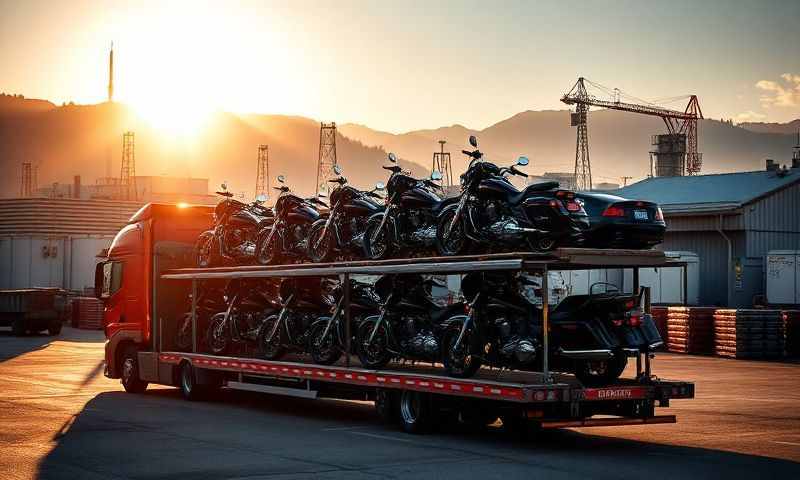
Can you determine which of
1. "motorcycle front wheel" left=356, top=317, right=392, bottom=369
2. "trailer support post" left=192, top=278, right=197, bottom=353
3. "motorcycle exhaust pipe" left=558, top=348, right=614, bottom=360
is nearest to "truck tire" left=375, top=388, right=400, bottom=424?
"motorcycle front wheel" left=356, top=317, right=392, bottom=369

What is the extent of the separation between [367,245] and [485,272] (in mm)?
2965

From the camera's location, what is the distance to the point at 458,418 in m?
16.3

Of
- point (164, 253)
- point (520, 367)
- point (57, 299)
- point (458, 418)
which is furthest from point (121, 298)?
point (57, 299)

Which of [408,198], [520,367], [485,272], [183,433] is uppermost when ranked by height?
[408,198]

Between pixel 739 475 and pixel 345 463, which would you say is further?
pixel 345 463

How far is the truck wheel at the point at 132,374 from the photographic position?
75.5ft

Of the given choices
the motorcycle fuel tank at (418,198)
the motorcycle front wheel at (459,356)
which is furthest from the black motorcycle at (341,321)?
the motorcycle front wheel at (459,356)

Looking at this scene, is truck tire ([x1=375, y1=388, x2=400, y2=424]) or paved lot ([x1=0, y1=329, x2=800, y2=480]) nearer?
paved lot ([x1=0, y1=329, x2=800, y2=480])

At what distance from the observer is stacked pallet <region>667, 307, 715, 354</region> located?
A: 33.9 m

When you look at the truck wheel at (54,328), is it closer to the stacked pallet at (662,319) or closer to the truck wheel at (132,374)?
the stacked pallet at (662,319)

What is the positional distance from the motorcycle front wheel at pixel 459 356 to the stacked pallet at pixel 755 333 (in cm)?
1950

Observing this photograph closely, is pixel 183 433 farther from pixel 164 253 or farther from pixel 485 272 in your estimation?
pixel 164 253

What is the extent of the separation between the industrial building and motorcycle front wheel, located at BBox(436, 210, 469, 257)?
3053cm

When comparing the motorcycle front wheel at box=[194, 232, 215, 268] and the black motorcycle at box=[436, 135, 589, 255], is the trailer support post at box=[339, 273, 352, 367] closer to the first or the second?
the black motorcycle at box=[436, 135, 589, 255]
